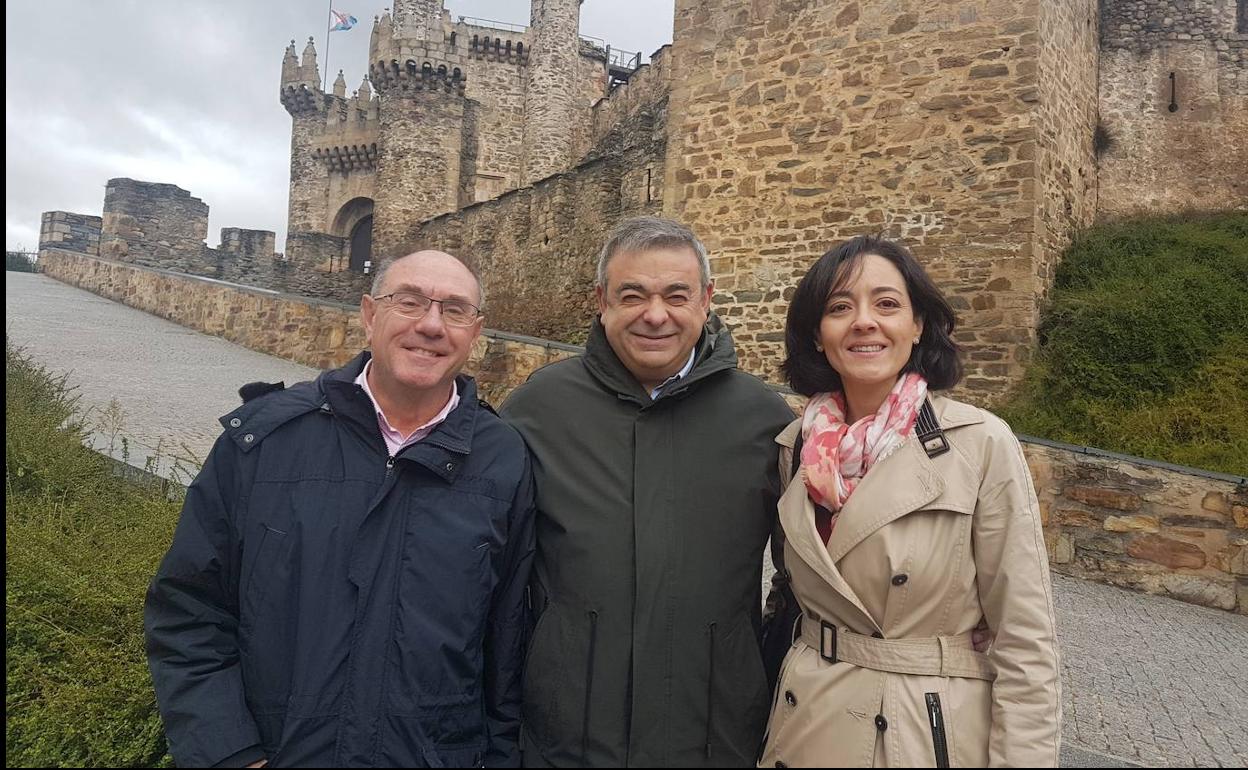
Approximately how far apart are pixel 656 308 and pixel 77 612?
2705mm

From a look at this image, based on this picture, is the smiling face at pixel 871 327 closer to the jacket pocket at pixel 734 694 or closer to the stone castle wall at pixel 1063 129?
the jacket pocket at pixel 734 694

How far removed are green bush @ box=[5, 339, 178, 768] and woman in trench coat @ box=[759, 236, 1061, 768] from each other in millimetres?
2174

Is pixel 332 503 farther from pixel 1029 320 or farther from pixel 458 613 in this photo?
pixel 1029 320

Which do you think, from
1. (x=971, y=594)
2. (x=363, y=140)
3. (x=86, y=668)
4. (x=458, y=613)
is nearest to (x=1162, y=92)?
(x=971, y=594)

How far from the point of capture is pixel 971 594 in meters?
1.71

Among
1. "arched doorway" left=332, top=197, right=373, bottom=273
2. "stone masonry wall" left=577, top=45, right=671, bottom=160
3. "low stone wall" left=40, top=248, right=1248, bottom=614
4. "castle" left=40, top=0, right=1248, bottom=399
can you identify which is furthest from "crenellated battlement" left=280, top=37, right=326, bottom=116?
"low stone wall" left=40, top=248, right=1248, bottom=614

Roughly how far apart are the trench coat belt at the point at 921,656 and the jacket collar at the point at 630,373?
0.77 m

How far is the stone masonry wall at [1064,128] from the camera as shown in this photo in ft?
26.1

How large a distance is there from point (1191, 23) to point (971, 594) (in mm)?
12097

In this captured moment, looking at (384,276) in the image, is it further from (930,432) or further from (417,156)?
(417,156)

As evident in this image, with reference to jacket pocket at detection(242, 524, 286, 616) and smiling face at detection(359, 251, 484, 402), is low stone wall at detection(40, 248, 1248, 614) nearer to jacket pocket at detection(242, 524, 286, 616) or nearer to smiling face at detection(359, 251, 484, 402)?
smiling face at detection(359, 251, 484, 402)

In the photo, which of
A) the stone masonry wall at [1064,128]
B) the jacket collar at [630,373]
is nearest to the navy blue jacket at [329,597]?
the jacket collar at [630,373]

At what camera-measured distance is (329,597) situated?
5.91 feet

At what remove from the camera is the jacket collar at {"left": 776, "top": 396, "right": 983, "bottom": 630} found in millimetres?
1704
